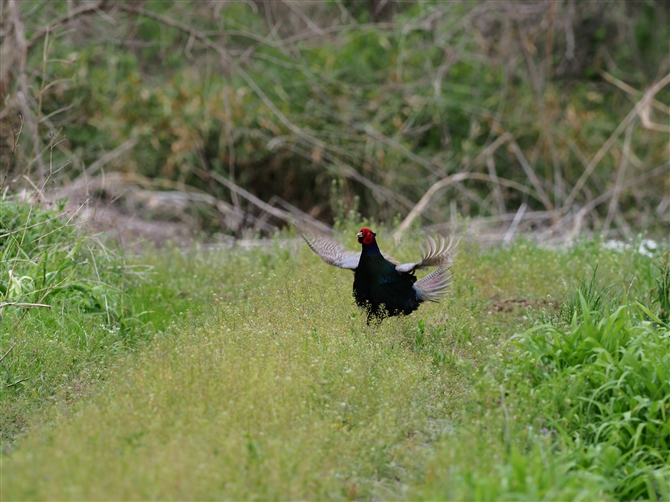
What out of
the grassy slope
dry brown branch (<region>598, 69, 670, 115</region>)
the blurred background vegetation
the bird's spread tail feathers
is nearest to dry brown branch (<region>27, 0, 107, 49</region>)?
the blurred background vegetation

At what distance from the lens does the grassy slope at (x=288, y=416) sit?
11.6 ft

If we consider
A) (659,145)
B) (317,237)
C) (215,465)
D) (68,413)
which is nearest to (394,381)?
(215,465)

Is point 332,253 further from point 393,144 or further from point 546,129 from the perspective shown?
point 546,129

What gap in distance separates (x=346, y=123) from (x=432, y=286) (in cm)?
649

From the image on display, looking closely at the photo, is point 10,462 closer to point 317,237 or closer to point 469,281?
point 317,237

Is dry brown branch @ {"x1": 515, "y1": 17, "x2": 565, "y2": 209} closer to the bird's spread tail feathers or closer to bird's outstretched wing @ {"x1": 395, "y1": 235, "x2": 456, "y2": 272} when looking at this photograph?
the bird's spread tail feathers

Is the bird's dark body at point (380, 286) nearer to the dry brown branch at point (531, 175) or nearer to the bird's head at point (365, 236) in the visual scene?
the bird's head at point (365, 236)

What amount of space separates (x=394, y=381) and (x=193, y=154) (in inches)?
322

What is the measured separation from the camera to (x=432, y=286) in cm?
611

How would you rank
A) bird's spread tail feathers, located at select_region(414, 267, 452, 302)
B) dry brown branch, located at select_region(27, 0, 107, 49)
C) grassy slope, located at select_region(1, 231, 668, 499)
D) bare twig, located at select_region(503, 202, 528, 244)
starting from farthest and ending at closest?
1. bare twig, located at select_region(503, 202, 528, 244)
2. dry brown branch, located at select_region(27, 0, 107, 49)
3. bird's spread tail feathers, located at select_region(414, 267, 452, 302)
4. grassy slope, located at select_region(1, 231, 668, 499)

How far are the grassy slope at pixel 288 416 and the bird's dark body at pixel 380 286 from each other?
149 millimetres

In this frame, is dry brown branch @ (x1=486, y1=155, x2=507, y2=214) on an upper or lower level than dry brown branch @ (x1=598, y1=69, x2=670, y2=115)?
lower

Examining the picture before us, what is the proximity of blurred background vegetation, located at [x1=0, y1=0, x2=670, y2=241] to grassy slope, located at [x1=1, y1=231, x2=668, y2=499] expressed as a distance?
5.67 m

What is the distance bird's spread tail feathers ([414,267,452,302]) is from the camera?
239 inches
